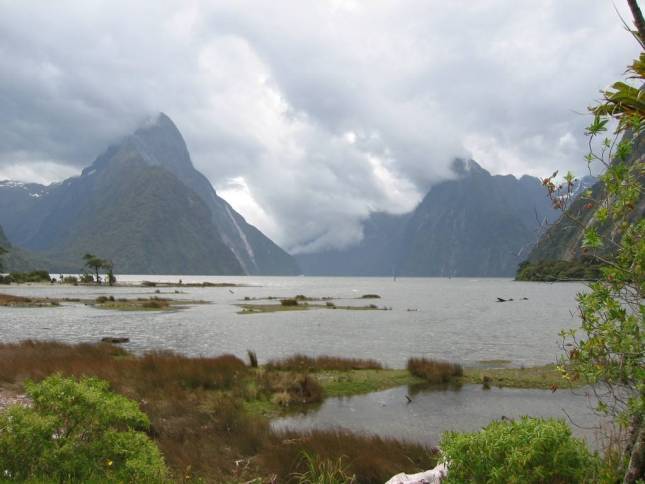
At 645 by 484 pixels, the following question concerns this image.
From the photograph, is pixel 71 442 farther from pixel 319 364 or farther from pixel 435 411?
pixel 319 364

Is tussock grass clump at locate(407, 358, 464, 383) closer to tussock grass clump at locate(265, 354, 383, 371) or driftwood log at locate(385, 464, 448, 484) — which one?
tussock grass clump at locate(265, 354, 383, 371)

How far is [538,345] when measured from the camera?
36.7 metres

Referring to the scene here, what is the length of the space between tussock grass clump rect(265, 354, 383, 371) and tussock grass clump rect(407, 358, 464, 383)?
87.7 inches


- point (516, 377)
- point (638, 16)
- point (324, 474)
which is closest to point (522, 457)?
point (324, 474)

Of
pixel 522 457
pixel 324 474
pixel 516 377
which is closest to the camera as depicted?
pixel 522 457

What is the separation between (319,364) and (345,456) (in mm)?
14650

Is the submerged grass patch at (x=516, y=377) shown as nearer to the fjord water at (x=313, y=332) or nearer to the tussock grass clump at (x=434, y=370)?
the tussock grass clump at (x=434, y=370)

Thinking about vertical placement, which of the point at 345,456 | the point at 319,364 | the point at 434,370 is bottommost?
the point at 319,364

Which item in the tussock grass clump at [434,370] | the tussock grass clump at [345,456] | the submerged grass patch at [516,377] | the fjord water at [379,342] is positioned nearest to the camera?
the tussock grass clump at [345,456]

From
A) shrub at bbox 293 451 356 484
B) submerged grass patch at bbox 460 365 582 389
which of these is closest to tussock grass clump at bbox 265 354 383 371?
submerged grass patch at bbox 460 365 582 389

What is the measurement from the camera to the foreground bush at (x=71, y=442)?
6828mm

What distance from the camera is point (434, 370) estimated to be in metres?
23.7

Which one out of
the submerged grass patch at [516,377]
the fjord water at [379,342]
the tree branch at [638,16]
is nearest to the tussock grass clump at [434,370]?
the submerged grass patch at [516,377]

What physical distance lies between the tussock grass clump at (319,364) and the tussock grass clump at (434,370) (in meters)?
2.23
